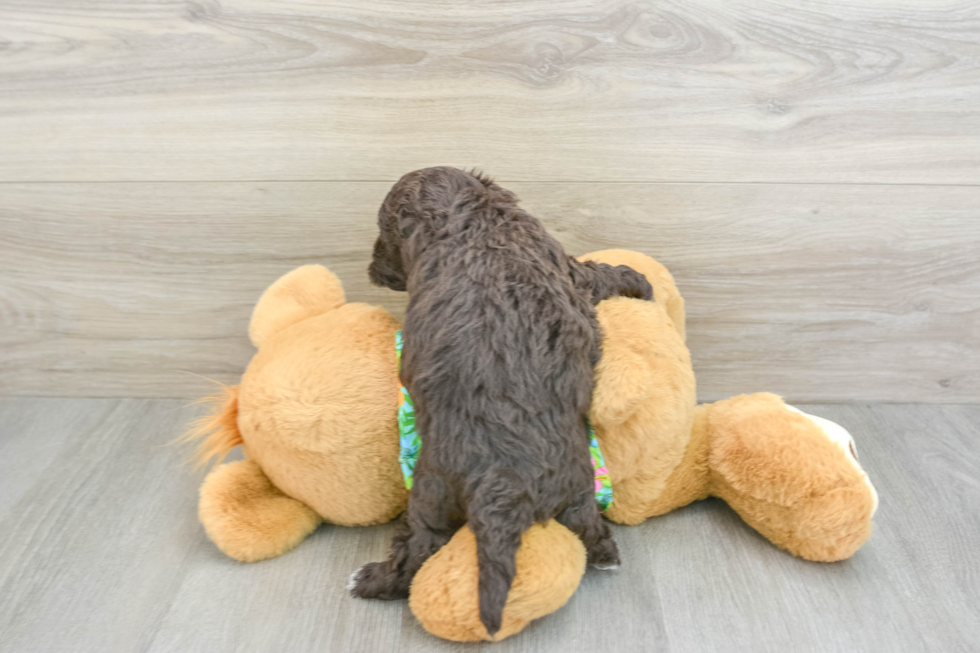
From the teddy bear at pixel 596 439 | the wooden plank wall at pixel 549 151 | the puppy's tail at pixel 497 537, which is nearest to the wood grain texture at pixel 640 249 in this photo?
the wooden plank wall at pixel 549 151

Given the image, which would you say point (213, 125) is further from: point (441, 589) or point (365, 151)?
point (441, 589)

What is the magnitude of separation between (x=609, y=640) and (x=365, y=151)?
586mm

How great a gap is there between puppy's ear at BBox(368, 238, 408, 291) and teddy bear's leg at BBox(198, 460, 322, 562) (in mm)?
239

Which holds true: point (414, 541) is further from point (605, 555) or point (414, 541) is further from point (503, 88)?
point (503, 88)

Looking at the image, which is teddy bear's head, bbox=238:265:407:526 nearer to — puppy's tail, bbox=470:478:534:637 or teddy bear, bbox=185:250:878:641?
teddy bear, bbox=185:250:878:641

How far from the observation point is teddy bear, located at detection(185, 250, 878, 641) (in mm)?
622

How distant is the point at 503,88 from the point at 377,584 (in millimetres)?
545

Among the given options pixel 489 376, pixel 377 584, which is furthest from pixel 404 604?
pixel 489 376

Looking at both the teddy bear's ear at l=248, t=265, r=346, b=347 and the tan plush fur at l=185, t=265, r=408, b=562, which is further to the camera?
the teddy bear's ear at l=248, t=265, r=346, b=347

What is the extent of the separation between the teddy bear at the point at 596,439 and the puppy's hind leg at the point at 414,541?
19 millimetres

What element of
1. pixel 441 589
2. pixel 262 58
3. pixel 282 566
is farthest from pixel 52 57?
pixel 441 589

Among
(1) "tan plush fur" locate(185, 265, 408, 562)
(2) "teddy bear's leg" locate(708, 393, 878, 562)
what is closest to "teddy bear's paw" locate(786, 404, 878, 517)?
(2) "teddy bear's leg" locate(708, 393, 878, 562)

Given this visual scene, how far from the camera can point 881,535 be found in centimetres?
74

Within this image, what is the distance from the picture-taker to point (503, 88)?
80 cm
